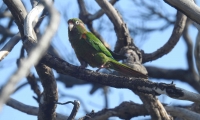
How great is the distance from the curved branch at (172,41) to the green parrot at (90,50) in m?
0.70

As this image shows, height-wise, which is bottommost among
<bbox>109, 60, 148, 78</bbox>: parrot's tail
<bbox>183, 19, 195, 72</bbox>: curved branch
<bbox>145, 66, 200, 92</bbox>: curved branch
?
<bbox>109, 60, 148, 78</bbox>: parrot's tail

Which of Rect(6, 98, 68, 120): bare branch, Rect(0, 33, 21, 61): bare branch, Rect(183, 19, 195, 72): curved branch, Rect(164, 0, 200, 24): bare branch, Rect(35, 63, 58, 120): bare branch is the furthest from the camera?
Rect(183, 19, 195, 72): curved branch

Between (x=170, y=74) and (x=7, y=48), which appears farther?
(x=170, y=74)

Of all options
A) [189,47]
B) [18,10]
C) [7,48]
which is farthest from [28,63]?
[189,47]

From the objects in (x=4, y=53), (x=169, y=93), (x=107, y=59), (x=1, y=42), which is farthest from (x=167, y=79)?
(x=169, y=93)

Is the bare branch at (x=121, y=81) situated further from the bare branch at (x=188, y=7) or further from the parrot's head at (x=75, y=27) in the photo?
the parrot's head at (x=75, y=27)

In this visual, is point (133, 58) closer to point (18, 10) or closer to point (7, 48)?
point (7, 48)

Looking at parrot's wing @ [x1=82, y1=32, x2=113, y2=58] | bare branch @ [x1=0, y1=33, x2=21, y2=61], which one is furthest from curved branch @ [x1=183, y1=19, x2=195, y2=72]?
bare branch @ [x1=0, y1=33, x2=21, y2=61]

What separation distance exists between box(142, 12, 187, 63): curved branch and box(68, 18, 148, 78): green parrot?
2.29ft

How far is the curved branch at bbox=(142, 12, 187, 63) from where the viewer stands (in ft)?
13.7

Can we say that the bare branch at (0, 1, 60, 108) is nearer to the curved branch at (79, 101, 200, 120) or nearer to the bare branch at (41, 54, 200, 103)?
the bare branch at (41, 54, 200, 103)

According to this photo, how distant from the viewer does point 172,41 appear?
4.18 metres

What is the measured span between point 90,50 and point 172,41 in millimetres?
921

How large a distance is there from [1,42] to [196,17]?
323 cm
